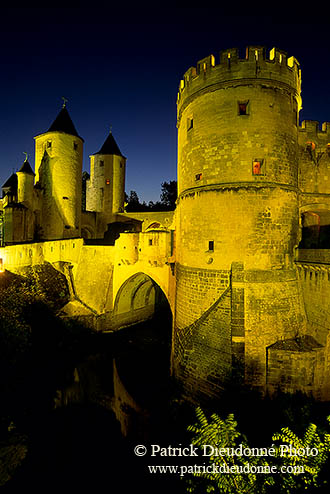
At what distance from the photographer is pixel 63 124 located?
27859 millimetres

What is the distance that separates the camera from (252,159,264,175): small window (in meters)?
10.6

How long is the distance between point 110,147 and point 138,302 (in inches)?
859

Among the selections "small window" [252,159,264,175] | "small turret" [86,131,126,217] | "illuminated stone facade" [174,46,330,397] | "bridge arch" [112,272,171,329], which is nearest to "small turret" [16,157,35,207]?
"small turret" [86,131,126,217]

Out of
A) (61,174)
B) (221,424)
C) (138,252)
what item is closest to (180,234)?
(138,252)

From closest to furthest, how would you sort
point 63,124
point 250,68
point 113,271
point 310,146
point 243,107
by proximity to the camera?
1. point 250,68
2. point 243,107
3. point 310,146
4. point 113,271
5. point 63,124

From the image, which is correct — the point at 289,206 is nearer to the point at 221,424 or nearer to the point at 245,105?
the point at 245,105

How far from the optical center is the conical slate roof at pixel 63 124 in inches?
1077

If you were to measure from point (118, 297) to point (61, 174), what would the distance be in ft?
50.3

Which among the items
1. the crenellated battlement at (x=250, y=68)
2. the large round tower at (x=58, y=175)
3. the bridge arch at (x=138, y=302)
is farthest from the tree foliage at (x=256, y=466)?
the large round tower at (x=58, y=175)

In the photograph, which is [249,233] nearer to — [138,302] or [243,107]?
[243,107]

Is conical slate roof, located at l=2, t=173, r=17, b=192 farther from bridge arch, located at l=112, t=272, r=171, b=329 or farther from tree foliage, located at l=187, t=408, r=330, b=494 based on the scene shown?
tree foliage, located at l=187, t=408, r=330, b=494

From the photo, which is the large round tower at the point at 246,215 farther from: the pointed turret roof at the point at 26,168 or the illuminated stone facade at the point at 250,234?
the pointed turret roof at the point at 26,168

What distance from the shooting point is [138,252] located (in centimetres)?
1672

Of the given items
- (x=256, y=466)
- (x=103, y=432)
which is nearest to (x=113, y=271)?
(x=103, y=432)
